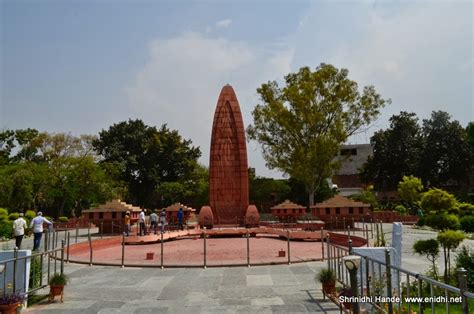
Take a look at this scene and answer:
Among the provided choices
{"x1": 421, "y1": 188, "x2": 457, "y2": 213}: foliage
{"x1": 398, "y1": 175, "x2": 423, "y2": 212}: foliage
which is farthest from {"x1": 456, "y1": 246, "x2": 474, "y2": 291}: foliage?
{"x1": 398, "y1": 175, "x2": 423, "y2": 212}: foliage

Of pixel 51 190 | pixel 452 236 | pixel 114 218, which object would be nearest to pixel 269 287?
pixel 452 236

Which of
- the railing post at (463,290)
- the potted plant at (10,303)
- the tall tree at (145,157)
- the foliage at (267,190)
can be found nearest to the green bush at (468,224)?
the foliage at (267,190)

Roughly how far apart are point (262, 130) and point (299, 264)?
23384 millimetres

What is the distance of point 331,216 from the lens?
76.9ft

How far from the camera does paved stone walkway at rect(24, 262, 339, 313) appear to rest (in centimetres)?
695

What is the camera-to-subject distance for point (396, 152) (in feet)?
142

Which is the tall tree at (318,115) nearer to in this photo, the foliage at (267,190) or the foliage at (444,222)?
the foliage at (267,190)

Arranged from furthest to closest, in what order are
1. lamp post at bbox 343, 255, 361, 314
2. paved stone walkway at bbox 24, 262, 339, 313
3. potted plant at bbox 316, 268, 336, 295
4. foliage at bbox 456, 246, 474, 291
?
foliage at bbox 456, 246, 474, 291, potted plant at bbox 316, 268, 336, 295, paved stone walkway at bbox 24, 262, 339, 313, lamp post at bbox 343, 255, 361, 314

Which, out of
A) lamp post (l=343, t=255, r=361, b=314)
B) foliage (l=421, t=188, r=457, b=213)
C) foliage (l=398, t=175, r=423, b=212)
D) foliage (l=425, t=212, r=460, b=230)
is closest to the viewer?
lamp post (l=343, t=255, r=361, b=314)

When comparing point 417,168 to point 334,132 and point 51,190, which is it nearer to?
point 334,132

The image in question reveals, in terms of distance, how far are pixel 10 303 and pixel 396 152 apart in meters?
42.3

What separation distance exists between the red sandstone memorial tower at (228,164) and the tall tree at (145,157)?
18.5 metres

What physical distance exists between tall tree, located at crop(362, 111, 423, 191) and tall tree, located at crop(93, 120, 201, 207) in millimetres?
19932

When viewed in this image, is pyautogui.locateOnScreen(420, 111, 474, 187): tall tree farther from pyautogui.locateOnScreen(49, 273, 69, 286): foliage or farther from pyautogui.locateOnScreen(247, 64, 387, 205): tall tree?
pyautogui.locateOnScreen(49, 273, 69, 286): foliage
